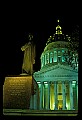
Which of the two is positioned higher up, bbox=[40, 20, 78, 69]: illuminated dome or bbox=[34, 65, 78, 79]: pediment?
bbox=[40, 20, 78, 69]: illuminated dome

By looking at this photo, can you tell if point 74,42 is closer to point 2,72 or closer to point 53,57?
point 2,72

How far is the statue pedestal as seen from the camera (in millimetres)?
14492

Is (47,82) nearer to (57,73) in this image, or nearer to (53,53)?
(57,73)

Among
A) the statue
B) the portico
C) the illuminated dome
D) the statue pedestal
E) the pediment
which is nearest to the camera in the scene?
the statue pedestal

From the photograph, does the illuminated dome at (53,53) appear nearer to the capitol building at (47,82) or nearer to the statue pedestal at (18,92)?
the capitol building at (47,82)

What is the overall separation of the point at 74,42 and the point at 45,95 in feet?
109

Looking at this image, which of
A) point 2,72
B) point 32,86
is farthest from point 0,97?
point 32,86

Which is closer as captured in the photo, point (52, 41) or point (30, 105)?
point (30, 105)

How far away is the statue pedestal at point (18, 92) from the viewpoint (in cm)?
1449

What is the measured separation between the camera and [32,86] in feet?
48.9

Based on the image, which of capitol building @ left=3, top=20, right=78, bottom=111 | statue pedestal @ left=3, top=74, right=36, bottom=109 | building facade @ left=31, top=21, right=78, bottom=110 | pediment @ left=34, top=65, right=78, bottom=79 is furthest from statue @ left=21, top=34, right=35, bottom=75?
pediment @ left=34, top=65, right=78, bottom=79

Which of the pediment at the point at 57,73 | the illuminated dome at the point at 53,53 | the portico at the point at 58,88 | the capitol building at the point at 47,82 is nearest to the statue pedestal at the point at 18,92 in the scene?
the capitol building at the point at 47,82

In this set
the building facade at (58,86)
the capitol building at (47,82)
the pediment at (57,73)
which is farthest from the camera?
the building facade at (58,86)

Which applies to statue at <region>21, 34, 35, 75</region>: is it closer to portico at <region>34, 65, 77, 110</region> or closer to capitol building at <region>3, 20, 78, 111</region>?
capitol building at <region>3, 20, 78, 111</region>
